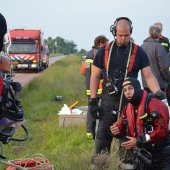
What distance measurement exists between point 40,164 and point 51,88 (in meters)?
13.8

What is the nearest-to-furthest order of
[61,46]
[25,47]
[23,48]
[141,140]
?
[141,140]
[23,48]
[25,47]
[61,46]

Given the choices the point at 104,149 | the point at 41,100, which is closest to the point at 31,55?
the point at 41,100

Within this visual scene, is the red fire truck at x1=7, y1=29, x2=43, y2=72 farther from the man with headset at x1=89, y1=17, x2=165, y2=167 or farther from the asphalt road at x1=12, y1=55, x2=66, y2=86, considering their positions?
the man with headset at x1=89, y1=17, x2=165, y2=167

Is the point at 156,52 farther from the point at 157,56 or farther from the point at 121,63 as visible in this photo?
the point at 121,63

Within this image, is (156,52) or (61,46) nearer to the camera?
(156,52)

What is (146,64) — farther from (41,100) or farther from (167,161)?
(41,100)

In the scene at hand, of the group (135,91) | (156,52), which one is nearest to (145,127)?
(135,91)

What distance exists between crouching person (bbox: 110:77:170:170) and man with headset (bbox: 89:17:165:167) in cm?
34

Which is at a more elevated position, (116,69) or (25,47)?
(116,69)

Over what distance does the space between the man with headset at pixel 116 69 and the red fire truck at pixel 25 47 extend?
23998 millimetres

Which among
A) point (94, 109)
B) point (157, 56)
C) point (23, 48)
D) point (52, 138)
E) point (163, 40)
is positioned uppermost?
point (163, 40)

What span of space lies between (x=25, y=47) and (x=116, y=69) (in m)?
25.4

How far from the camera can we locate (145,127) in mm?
5363

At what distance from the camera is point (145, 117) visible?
17.3 feet
